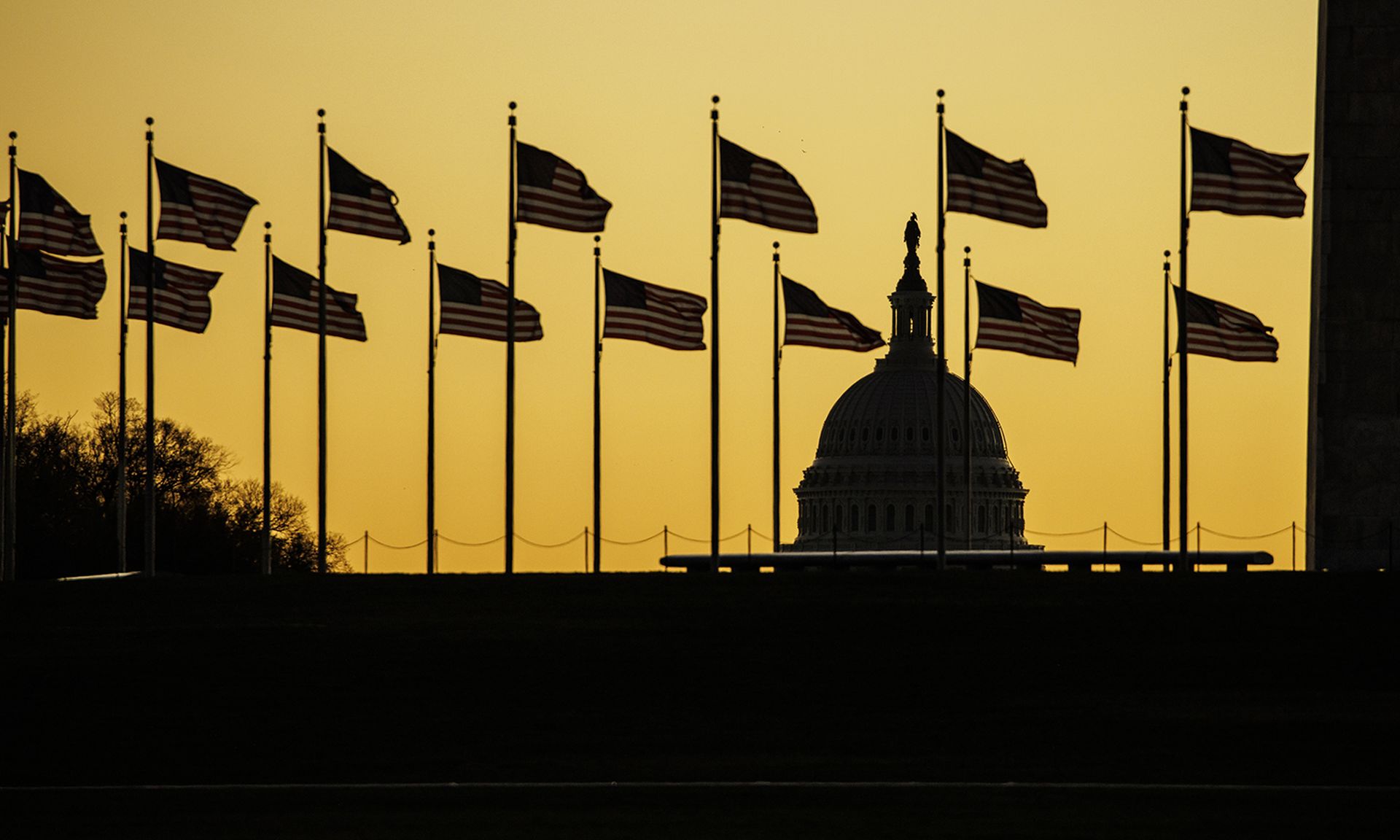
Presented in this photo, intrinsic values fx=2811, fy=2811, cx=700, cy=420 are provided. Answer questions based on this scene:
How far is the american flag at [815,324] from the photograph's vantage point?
53750 mm

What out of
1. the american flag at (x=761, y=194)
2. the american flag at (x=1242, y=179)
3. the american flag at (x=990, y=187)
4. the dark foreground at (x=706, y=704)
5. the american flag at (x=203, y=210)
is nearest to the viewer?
the dark foreground at (x=706, y=704)

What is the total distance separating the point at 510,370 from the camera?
51875 millimetres

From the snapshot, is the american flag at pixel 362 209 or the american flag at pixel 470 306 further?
the american flag at pixel 470 306

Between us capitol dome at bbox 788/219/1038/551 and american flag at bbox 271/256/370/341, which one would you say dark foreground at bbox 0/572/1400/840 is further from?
us capitol dome at bbox 788/219/1038/551

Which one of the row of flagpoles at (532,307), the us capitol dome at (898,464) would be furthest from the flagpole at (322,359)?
the us capitol dome at (898,464)

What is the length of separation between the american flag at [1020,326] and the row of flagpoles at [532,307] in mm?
35

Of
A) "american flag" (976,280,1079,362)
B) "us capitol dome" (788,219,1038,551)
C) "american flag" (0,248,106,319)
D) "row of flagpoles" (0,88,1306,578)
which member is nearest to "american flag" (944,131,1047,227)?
"row of flagpoles" (0,88,1306,578)

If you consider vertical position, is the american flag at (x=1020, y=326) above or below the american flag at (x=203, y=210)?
below

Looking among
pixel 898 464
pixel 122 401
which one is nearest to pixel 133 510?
pixel 122 401

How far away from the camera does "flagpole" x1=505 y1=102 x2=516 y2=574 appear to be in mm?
49750

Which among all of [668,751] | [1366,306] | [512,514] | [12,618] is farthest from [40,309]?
[668,751]

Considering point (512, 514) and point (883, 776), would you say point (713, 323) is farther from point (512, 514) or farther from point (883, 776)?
point (883, 776)

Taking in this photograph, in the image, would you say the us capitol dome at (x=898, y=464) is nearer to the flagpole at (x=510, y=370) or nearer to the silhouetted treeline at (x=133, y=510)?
the silhouetted treeline at (x=133, y=510)

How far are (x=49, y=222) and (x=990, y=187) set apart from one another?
1731 centimetres
